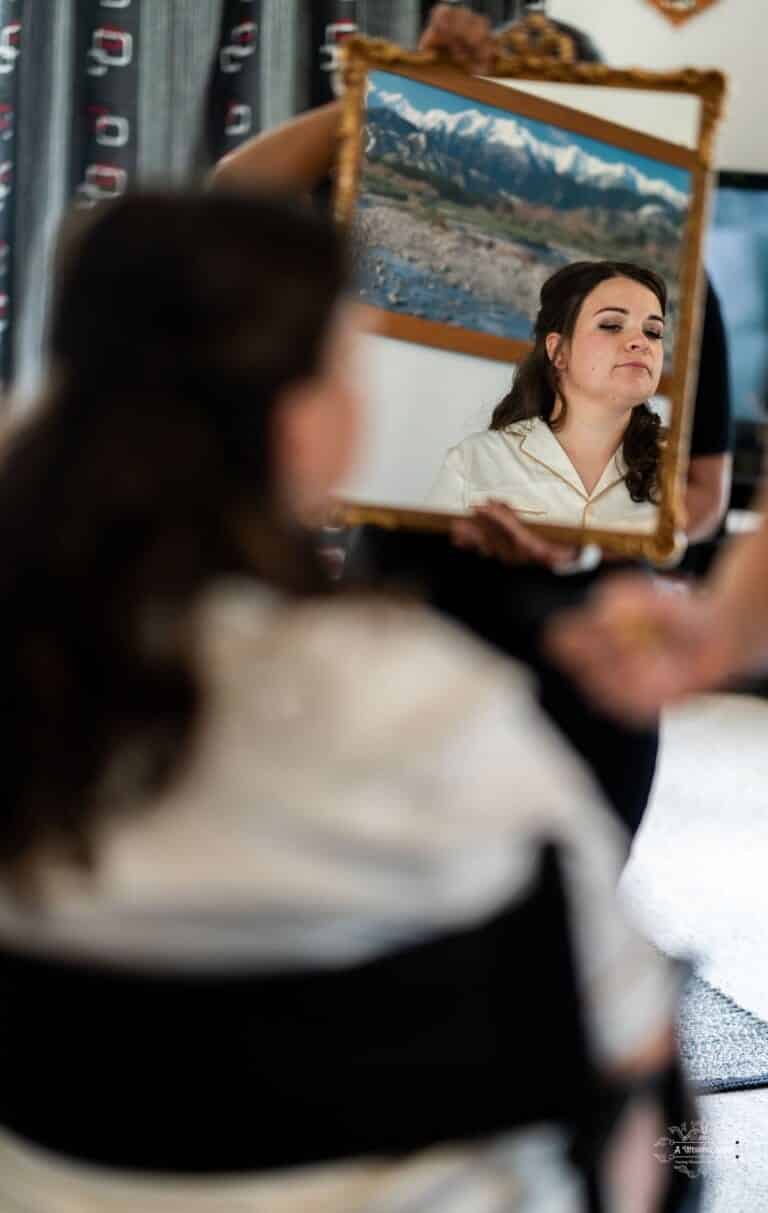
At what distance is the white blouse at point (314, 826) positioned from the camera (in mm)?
589

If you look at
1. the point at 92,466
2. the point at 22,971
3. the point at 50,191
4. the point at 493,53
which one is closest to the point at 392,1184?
the point at 22,971

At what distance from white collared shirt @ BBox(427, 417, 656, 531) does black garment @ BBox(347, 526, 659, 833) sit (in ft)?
0.20

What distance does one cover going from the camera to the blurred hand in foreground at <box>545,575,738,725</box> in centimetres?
88

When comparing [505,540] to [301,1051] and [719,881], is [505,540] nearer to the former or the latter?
[301,1051]

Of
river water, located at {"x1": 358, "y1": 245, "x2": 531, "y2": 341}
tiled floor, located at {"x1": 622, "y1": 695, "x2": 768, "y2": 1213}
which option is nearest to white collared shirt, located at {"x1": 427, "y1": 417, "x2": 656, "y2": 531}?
river water, located at {"x1": 358, "y1": 245, "x2": 531, "y2": 341}

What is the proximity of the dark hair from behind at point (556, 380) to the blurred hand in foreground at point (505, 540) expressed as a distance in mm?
104

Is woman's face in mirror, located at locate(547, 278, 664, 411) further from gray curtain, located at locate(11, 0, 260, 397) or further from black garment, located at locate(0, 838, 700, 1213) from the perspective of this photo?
gray curtain, located at locate(11, 0, 260, 397)

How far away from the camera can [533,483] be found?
4.45 feet

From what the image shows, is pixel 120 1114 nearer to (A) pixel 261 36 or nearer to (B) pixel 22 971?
(B) pixel 22 971

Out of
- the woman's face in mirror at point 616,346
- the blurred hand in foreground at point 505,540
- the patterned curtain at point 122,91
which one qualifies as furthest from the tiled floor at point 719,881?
the patterned curtain at point 122,91

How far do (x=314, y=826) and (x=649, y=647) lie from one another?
362 millimetres

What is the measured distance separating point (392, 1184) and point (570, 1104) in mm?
93

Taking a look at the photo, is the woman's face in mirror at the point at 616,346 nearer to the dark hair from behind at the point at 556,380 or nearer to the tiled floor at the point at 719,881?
the dark hair from behind at the point at 556,380

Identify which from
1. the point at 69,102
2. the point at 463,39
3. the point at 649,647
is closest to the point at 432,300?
the point at 463,39
